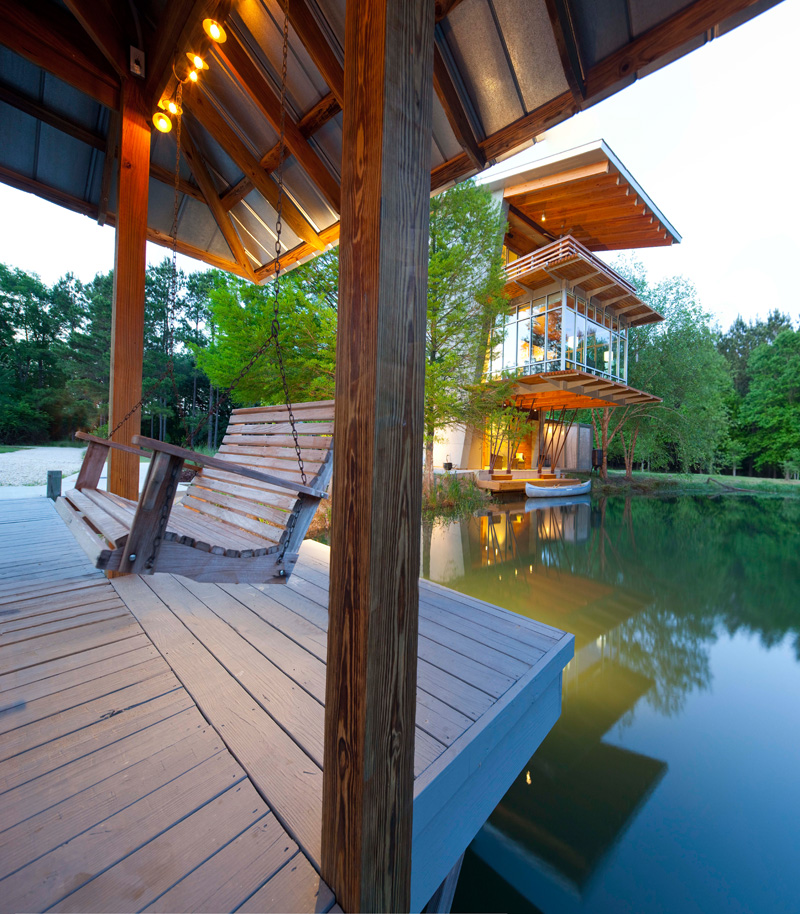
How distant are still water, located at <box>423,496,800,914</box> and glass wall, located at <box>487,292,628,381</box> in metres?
7.31

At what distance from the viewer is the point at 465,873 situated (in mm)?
1983

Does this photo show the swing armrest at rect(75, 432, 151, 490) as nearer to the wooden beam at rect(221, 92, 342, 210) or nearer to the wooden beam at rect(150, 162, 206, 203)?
the wooden beam at rect(221, 92, 342, 210)

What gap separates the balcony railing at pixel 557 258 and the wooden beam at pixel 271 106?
31.5ft

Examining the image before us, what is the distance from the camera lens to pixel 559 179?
1155 centimetres

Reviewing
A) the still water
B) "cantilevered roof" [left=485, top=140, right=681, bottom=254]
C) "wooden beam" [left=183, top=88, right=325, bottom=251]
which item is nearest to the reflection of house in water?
the still water

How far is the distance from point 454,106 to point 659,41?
3.57 ft

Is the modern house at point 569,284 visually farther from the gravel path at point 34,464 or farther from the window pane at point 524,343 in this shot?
the gravel path at point 34,464

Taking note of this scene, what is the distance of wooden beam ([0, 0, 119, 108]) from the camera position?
2.99 m

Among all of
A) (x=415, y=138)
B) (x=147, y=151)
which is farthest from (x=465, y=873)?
(x=147, y=151)

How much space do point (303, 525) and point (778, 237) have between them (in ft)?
533

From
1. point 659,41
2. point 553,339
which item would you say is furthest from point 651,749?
point 553,339

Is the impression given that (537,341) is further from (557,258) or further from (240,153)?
(240,153)

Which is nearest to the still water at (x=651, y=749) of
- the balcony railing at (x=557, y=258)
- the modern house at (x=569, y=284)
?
the modern house at (x=569, y=284)

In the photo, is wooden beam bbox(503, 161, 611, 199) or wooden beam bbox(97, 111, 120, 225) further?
wooden beam bbox(503, 161, 611, 199)
